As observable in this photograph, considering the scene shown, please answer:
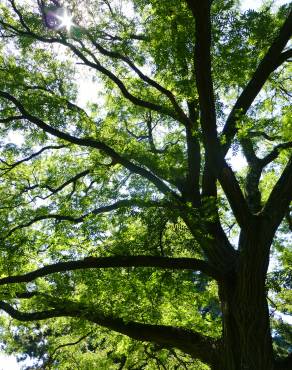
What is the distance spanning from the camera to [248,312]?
21.7ft

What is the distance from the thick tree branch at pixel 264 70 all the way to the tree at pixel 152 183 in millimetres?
22

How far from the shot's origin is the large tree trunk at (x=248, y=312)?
6.45 metres

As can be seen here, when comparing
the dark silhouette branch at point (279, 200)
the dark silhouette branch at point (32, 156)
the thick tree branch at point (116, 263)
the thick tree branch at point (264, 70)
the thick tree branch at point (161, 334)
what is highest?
the dark silhouette branch at point (32, 156)

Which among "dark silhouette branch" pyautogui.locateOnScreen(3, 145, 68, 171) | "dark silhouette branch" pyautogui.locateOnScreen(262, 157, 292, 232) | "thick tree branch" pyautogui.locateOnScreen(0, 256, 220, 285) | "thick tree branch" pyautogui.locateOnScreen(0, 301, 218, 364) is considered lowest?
"thick tree branch" pyautogui.locateOnScreen(0, 301, 218, 364)

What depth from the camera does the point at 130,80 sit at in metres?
10.2

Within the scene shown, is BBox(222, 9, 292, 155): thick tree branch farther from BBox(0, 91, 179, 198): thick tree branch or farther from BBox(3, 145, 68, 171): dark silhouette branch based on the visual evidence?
BBox(3, 145, 68, 171): dark silhouette branch

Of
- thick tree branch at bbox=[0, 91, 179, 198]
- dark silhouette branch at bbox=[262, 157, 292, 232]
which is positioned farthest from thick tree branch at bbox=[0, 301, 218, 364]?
thick tree branch at bbox=[0, 91, 179, 198]

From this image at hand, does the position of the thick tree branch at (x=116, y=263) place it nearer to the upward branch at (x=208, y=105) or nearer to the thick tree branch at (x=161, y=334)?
the upward branch at (x=208, y=105)

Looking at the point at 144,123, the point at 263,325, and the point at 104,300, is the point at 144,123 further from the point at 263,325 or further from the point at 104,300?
the point at 263,325

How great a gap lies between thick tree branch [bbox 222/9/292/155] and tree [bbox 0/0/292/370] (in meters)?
0.02

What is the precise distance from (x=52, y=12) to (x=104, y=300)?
627cm

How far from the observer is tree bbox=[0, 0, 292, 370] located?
6504 millimetres

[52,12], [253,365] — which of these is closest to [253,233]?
[253,365]

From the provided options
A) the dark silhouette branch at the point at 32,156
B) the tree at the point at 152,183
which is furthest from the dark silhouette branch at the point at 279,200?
the dark silhouette branch at the point at 32,156
